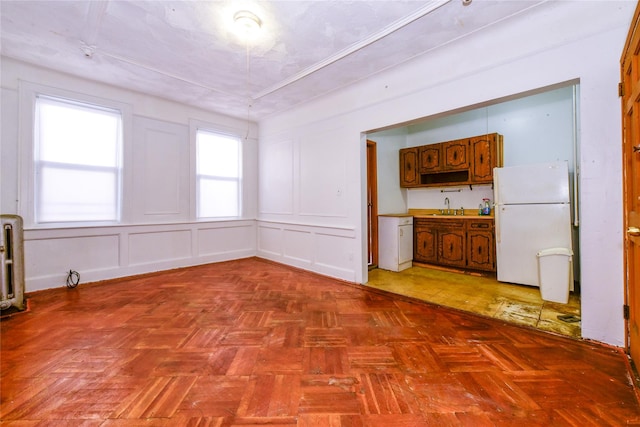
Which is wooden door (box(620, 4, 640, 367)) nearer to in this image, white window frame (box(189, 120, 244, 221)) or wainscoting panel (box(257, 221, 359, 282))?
wainscoting panel (box(257, 221, 359, 282))

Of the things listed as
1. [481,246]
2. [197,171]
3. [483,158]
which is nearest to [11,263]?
[197,171]

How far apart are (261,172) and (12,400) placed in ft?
14.1

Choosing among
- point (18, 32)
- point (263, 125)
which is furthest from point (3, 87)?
point (263, 125)

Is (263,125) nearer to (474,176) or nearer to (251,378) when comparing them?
(474,176)

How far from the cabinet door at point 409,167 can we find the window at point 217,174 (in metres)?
3.18

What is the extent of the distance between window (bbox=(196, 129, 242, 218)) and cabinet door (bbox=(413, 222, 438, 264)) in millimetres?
3407

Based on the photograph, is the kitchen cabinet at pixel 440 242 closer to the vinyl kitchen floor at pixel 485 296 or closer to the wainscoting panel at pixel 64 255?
the vinyl kitchen floor at pixel 485 296

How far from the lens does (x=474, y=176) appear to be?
426 centimetres

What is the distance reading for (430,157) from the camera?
4758mm

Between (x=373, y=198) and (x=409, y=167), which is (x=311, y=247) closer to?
(x=373, y=198)

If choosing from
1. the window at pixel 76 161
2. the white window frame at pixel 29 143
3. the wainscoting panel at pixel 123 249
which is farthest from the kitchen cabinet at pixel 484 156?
the white window frame at pixel 29 143

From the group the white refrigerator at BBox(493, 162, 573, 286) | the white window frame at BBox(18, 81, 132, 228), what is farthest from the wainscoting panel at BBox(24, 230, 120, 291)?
the white refrigerator at BBox(493, 162, 573, 286)

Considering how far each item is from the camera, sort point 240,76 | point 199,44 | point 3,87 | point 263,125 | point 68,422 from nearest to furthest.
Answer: point 68,422 → point 199,44 → point 3,87 → point 240,76 → point 263,125

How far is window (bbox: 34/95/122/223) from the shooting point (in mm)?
3293
